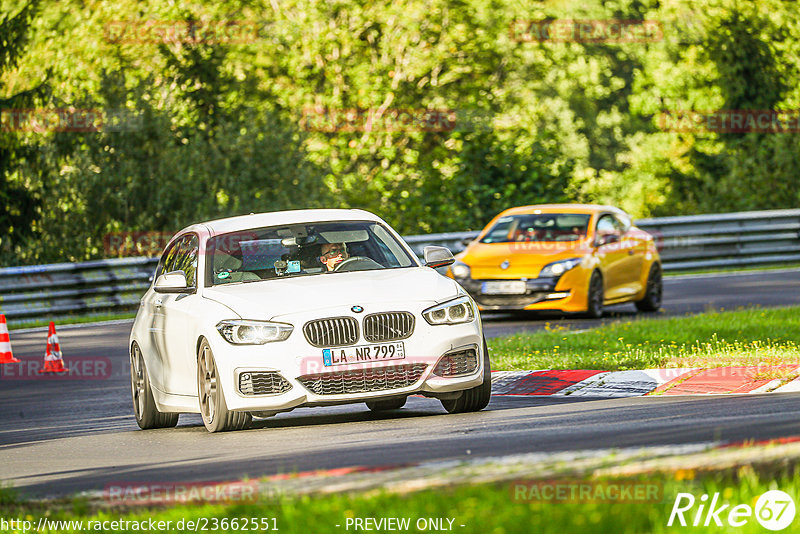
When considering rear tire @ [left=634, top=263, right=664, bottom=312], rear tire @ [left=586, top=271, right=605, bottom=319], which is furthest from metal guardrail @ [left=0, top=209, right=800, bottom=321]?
rear tire @ [left=634, top=263, right=664, bottom=312]

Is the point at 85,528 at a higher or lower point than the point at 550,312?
higher

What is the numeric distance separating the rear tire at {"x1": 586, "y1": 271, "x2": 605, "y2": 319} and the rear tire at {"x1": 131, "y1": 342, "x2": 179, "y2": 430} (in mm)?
8995

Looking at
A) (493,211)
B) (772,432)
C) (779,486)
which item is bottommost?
(493,211)

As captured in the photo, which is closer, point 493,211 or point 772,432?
point 772,432

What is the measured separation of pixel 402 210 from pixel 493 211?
1.94 metres

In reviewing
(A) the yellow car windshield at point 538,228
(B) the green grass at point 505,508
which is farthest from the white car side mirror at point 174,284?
(A) the yellow car windshield at point 538,228

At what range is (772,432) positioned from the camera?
27.0 ft

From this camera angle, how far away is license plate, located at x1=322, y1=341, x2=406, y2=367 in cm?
1021

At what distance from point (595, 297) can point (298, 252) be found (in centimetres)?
942

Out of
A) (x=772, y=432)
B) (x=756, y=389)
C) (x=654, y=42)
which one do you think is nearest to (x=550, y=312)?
(x=756, y=389)

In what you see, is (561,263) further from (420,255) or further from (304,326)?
(304,326)

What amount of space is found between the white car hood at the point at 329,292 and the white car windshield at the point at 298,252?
222 mm

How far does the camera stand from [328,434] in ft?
33.0

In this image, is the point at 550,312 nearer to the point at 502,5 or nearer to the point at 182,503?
the point at 182,503
